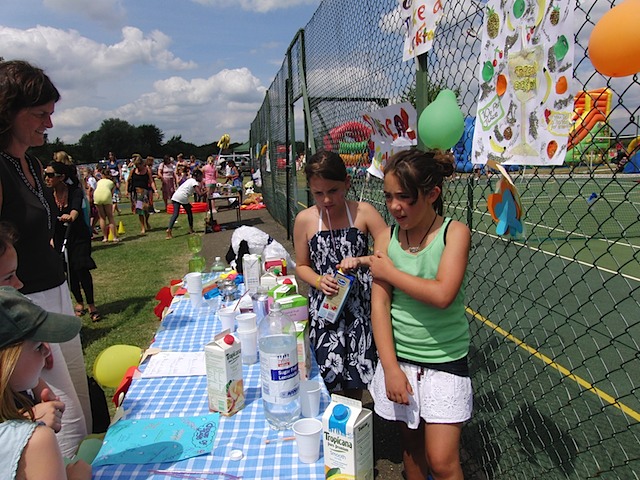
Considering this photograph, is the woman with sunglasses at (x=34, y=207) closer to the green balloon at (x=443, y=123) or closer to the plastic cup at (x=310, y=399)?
the plastic cup at (x=310, y=399)

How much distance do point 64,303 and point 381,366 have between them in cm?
173

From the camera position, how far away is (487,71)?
1.80 metres

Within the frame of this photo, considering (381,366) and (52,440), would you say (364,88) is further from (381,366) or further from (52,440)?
(52,440)

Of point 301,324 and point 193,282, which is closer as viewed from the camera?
point 301,324

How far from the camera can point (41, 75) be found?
2.06 m

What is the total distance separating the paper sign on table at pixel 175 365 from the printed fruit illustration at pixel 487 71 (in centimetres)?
183

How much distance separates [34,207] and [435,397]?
2093 mm

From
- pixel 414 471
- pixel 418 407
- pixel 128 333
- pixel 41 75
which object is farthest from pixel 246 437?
pixel 128 333

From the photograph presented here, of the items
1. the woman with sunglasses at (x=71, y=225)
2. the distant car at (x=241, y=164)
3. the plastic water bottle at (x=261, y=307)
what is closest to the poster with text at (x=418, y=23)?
the plastic water bottle at (x=261, y=307)

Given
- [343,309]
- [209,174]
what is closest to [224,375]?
[343,309]

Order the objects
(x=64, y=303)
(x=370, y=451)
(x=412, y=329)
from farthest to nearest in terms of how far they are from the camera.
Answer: (x=64, y=303) < (x=412, y=329) < (x=370, y=451)

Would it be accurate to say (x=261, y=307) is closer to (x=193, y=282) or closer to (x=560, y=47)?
(x=193, y=282)

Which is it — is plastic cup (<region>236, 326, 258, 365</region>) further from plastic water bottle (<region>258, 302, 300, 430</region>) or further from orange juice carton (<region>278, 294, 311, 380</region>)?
plastic water bottle (<region>258, 302, 300, 430</region>)

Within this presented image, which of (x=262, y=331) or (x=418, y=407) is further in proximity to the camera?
(x=262, y=331)
